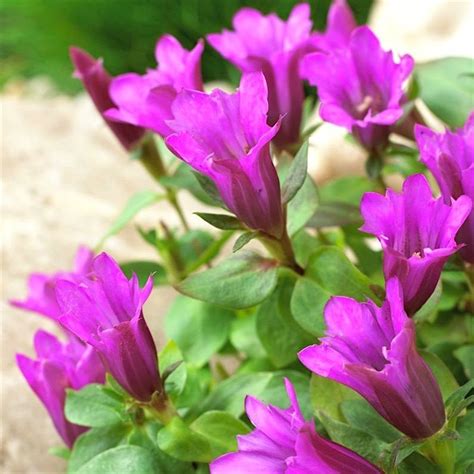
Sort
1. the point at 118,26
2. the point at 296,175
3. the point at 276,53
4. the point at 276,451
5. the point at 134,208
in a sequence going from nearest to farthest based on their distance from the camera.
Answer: the point at 276,451 < the point at 296,175 < the point at 276,53 < the point at 134,208 < the point at 118,26

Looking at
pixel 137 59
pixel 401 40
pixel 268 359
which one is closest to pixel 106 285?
pixel 268 359

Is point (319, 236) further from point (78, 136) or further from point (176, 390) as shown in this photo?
point (78, 136)

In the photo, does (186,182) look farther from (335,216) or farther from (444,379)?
(444,379)

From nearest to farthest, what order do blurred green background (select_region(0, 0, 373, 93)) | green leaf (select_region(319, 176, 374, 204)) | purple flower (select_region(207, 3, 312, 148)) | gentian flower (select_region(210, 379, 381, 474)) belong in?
1. gentian flower (select_region(210, 379, 381, 474))
2. purple flower (select_region(207, 3, 312, 148))
3. green leaf (select_region(319, 176, 374, 204))
4. blurred green background (select_region(0, 0, 373, 93))

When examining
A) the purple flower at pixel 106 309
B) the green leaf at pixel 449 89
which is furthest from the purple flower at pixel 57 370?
the green leaf at pixel 449 89

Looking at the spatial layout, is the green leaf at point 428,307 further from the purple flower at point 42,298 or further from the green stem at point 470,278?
the purple flower at point 42,298

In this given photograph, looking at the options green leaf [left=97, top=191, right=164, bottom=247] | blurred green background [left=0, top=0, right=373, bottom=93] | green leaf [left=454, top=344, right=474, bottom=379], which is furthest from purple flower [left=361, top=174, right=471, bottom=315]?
blurred green background [left=0, top=0, right=373, bottom=93]

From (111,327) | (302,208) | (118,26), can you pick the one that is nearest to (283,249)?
(302,208)

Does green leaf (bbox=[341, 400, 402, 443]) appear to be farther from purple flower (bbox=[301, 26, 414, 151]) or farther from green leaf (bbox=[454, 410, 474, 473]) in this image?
purple flower (bbox=[301, 26, 414, 151])
